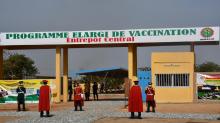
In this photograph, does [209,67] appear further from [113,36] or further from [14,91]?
[14,91]

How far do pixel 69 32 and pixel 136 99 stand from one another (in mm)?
16290

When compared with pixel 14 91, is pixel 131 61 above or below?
above

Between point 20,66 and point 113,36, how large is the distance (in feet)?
154

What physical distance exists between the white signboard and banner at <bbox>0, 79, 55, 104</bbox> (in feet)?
9.58

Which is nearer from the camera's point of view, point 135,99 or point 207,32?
point 135,99

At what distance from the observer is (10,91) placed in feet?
124

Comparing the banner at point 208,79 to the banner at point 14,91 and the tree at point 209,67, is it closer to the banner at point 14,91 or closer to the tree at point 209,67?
the banner at point 14,91

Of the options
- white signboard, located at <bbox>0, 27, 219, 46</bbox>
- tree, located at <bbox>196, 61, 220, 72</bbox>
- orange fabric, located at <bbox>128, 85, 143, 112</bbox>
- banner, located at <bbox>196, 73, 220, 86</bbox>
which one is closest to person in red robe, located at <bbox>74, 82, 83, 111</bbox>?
orange fabric, located at <bbox>128, 85, 143, 112</bbox>

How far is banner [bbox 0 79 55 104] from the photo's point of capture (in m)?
37.4

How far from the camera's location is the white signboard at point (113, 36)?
118 feet

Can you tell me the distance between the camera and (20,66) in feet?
270

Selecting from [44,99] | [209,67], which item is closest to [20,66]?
Result: [209,67]

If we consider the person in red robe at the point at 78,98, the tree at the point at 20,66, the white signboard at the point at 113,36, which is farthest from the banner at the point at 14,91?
the tree at the point at 20,66

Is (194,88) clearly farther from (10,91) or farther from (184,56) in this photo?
(10,91)
